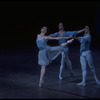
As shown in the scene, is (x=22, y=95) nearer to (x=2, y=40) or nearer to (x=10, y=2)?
(x=2, y=40)

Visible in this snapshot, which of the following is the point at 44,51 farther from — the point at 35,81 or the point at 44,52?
the point at 35,81

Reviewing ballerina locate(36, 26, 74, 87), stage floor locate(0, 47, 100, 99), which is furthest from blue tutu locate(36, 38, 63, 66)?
stage floor locate(0, 47, 100, 99)

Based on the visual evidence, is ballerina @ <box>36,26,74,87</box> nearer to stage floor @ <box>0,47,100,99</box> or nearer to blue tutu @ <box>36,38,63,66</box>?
blue tutu @ <box>36,38,63,66</box>

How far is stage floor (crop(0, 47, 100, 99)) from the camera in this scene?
24.4 ft

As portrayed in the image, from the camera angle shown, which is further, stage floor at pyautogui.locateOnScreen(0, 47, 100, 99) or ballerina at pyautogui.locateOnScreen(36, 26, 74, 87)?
ballerina at pyautogui.locateOnScreen(36, 26, 74, 87)

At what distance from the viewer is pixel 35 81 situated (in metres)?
8.88

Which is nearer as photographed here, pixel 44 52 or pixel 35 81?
pixel 44 52

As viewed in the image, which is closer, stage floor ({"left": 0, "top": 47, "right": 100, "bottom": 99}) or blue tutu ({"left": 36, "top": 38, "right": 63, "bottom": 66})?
stage floor ({"left": 0, "top": 47, "right": 100, "bottom": 99})

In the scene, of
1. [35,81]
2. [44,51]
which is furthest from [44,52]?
[35,81]

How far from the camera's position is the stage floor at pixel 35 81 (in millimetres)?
7434

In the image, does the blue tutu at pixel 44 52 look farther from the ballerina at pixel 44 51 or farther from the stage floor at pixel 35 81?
the stage floor at pixel 35 81

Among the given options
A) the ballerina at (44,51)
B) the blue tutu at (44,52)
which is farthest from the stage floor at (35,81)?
the blue tutu at (44,52)

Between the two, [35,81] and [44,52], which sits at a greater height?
[44,52]

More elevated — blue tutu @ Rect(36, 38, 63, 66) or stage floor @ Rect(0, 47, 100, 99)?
blue tutu @ Rect(36, 38, 63, 66)
